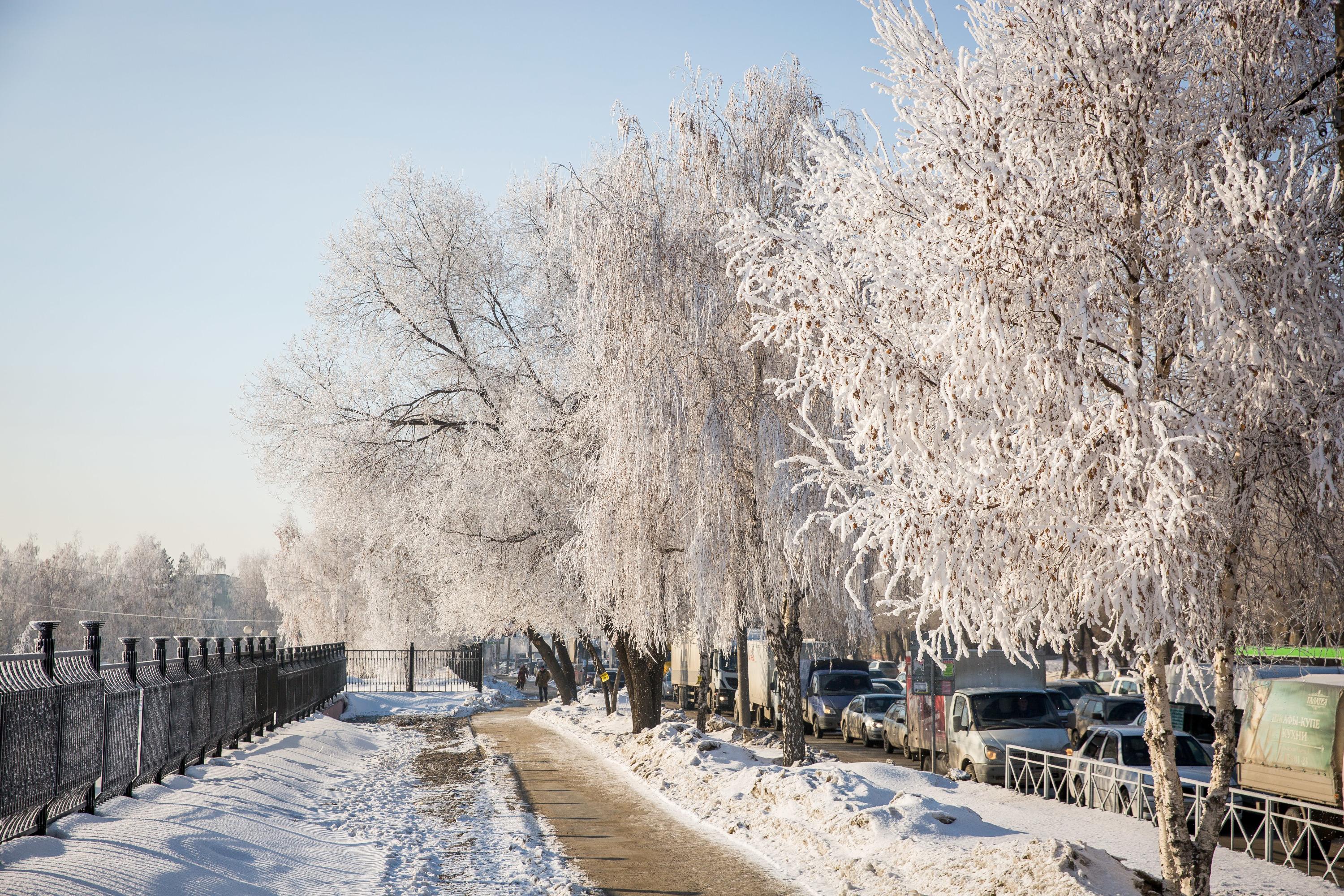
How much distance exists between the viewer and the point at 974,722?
1881 cm

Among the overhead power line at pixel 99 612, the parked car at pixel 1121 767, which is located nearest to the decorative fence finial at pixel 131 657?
the parked car at pixel 1121 767

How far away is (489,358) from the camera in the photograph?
24.0m

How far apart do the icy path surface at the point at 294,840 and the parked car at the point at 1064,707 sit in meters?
12.2

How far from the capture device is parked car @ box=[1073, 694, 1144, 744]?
2092 cm

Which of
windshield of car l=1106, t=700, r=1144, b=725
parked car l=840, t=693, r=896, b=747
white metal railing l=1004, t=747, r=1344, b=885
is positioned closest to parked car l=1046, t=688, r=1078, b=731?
windshield of car l=1106, t=700, r=1144, b=725

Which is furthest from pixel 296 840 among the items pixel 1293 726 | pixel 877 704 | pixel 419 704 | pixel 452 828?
pixel 419 704

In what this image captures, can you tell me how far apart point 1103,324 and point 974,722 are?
13.9 meters

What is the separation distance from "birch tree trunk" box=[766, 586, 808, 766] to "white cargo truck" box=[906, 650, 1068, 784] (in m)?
2.52

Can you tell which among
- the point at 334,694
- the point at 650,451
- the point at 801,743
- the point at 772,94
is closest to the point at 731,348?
the point at 650,451

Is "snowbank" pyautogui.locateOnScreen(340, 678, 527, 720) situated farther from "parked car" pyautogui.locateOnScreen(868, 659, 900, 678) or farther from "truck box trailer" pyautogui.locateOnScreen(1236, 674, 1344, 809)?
"truck box trailer" pyautogui.locateOnScreen(1236, 674, 1344, 809)

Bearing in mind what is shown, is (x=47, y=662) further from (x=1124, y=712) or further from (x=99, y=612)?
(x=99, y=612)

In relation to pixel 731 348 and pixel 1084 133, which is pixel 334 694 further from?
pixel 1084 133

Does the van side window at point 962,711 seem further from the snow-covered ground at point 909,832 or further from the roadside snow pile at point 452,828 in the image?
the roadside snow pile at point 452,828

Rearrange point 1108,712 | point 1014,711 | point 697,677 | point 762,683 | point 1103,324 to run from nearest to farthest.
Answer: point 1103,324
point 1014,711
point 1108,712
point 762,683
point 697,677
